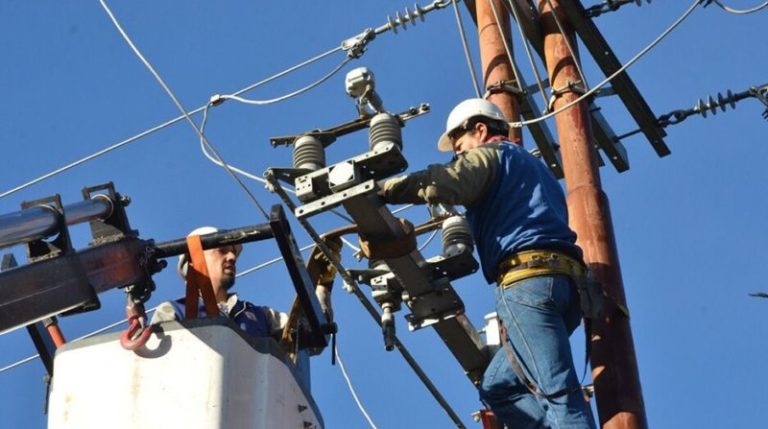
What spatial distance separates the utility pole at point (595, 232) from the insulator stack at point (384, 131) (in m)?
1.28

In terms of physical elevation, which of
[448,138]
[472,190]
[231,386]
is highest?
[448,138]

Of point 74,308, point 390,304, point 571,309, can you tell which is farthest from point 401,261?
point 74,308

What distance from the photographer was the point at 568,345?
584 cm

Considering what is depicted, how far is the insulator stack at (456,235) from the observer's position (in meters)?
6.84

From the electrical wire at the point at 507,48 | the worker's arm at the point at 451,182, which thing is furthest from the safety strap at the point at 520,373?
the electrical wire at the point at 507,48

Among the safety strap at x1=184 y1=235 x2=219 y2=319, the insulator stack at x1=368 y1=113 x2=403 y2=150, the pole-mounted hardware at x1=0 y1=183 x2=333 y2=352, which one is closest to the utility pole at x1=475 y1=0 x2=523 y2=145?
the insulator stack at x1=368 y1=113 x2=403 y2=150

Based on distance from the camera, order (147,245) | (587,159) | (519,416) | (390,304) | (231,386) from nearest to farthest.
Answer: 1. (231,386)
2. (147,245)
3. (519,416)
4. (390,304)
5. (587,159)

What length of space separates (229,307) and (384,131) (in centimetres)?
114

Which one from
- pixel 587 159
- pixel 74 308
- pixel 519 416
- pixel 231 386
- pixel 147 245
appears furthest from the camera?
pixel 587 159

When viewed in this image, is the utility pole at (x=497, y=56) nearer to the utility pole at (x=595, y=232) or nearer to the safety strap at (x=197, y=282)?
the utility pole at (x=595, y=232)

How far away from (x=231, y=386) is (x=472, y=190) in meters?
1.51

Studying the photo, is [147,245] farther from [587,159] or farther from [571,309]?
[587,159]

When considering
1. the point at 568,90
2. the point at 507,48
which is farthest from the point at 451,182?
the point at 507,48

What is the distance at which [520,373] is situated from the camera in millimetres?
5895
